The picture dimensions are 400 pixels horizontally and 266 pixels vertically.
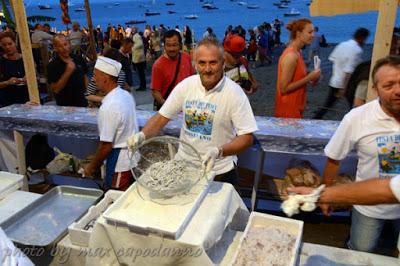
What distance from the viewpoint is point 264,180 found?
3359mm

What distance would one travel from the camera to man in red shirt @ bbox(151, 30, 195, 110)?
3.65 m

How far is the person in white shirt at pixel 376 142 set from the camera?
5.92 feet

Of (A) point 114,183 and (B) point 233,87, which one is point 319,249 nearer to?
(B) point 233,87

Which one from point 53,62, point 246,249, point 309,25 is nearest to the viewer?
point 246,249

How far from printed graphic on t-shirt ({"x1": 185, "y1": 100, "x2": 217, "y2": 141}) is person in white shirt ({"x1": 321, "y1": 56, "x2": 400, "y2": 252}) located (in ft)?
2.52

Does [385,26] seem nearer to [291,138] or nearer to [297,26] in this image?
[297,26]

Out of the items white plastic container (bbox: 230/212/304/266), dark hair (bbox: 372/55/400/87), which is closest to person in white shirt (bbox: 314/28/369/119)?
dark hair (bbox: 372/55/400/87)

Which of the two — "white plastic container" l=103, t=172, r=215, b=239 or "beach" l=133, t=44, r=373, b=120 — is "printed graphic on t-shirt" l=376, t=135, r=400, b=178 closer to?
"white plastic container" l=103, t=172, r=215, b=239

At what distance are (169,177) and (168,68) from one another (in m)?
2.16

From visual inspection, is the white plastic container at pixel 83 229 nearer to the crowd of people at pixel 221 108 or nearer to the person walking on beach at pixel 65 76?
the crowd of people at pixel 221 108

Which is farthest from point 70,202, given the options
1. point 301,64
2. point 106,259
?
point 301,64

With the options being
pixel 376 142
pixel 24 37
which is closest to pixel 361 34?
pixel 376 142

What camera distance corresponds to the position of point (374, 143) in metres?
1.89

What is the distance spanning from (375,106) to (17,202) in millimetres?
2350
